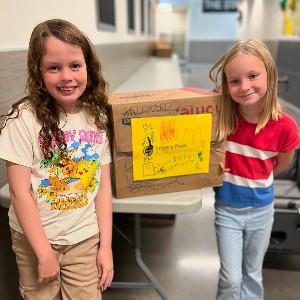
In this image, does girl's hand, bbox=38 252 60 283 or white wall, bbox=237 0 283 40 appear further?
white wall, bbox=237 0 283 40

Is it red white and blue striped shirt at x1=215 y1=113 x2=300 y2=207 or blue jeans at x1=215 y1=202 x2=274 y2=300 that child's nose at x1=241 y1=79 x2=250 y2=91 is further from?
blue jeans at x1=215 y1=202 x2=274 y2=300

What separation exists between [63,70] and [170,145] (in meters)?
0.42

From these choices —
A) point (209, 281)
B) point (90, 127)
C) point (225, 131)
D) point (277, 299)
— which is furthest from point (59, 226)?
point (277, 299)

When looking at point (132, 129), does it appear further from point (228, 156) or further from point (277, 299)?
point (277, 299)

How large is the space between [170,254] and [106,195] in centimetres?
106

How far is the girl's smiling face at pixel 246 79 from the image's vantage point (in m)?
1.05

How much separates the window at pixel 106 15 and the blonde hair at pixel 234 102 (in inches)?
64.7

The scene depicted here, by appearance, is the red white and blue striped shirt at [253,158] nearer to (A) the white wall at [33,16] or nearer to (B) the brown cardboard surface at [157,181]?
(B) the brown cardboard surface at [157,181]

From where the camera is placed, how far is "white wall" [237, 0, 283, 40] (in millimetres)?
5622

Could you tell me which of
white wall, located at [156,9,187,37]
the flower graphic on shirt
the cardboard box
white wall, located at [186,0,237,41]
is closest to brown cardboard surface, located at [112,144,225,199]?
the cardboard box

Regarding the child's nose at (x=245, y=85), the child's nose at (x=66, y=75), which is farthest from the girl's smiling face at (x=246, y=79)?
the child's nose at (x=66, y=75)

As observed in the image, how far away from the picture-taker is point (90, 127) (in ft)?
3.11

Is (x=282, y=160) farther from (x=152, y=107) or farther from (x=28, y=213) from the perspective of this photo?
(x=28, y=213)

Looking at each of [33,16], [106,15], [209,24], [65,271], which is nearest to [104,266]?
[65,271]
